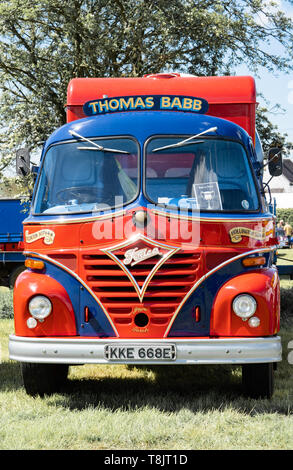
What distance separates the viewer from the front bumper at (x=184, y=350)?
523cm

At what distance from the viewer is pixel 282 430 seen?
486 cm

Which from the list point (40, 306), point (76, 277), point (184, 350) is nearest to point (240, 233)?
point (184, 350)

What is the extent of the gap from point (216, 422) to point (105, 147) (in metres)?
2.57

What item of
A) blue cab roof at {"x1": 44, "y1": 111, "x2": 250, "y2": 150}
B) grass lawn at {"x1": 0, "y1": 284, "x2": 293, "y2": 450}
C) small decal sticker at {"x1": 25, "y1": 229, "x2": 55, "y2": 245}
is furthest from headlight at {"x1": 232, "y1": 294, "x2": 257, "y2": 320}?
small decal sticker at {"x1": 25, "y1": 229, "x2": 55, "y2": 245}

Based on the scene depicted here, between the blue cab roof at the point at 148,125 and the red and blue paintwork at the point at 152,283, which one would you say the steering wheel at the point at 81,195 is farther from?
the blue cab roof at the point at 148,125

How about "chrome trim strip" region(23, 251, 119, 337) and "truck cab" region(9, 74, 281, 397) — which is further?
"chrome trim strip" region(23, 251, 119, 337)

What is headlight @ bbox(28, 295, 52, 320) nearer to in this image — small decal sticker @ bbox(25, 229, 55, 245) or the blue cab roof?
small decal sticker @ bbox(25, 229, 55, 245)

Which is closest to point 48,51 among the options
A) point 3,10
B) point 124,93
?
point 3,10

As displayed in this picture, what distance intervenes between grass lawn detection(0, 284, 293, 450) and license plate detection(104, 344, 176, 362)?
0.44 m

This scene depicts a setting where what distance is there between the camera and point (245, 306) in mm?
5371

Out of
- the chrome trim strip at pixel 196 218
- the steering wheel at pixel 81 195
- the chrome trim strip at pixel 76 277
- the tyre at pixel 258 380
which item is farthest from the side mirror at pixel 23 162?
the tyre at pixel 258 380

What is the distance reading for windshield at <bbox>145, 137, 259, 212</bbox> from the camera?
19.0ft
